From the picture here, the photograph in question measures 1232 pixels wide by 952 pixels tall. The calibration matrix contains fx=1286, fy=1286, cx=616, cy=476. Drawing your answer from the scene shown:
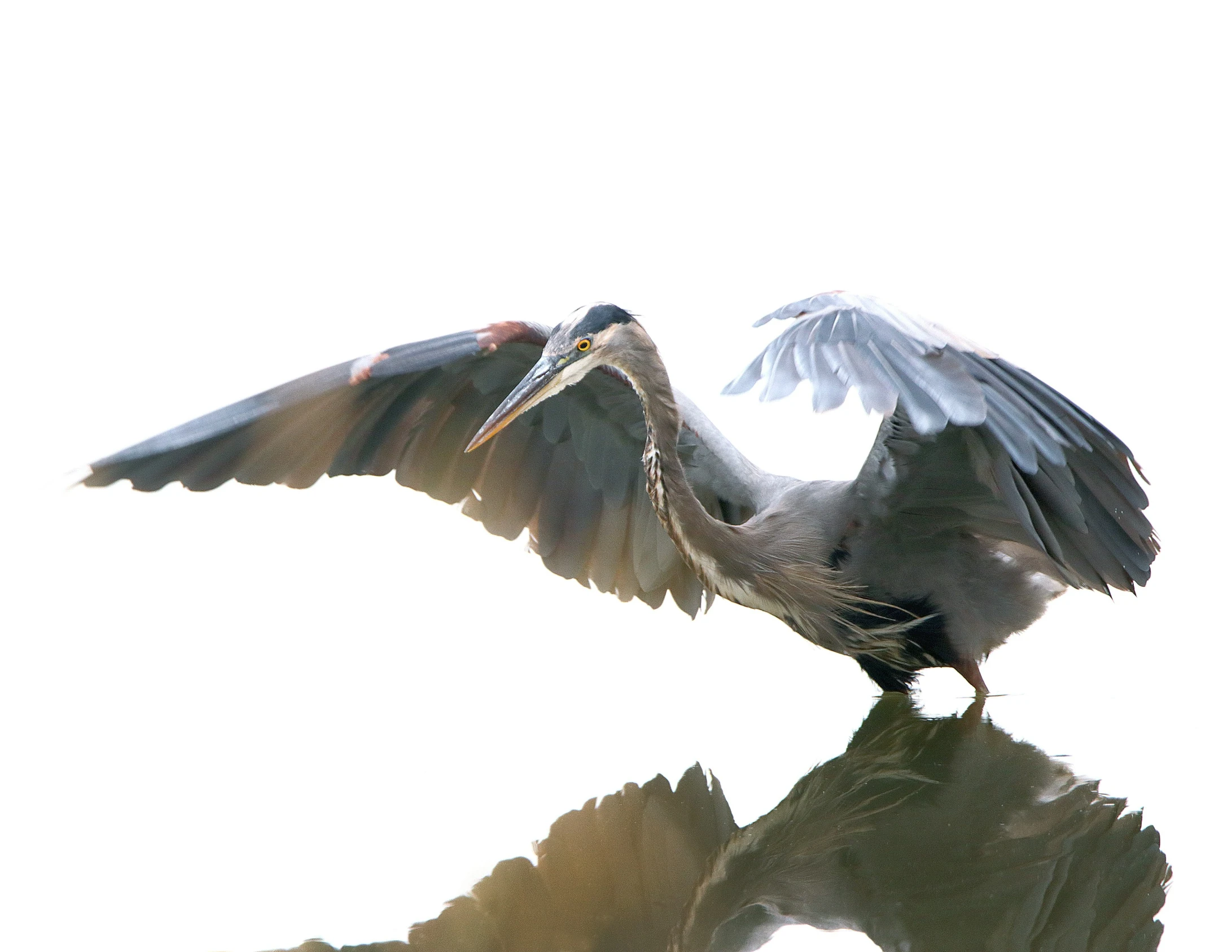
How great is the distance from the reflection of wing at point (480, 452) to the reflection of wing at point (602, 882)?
4.11 feet

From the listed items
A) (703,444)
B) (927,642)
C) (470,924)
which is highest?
(703,444)

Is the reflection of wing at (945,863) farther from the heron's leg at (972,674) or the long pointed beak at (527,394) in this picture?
the long pointed beak at (527,394)

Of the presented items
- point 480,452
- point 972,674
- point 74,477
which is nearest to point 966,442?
point 972,674

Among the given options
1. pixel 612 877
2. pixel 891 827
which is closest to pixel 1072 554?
pixel 891 827

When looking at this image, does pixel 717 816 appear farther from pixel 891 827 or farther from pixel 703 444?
pixel 703 444

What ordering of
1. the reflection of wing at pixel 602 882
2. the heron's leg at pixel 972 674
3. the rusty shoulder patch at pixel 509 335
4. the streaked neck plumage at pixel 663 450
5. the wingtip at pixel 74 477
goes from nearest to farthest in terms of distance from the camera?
the reflection of wing at pixel 602 882, the wingtip at pixel 74 477, the streaked neck plumage at pixel 663 450, the rusty shoulder patch at pixel 509 335, the heron's leg at pixel 972 674

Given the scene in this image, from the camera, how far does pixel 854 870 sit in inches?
116

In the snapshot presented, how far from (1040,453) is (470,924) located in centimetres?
180

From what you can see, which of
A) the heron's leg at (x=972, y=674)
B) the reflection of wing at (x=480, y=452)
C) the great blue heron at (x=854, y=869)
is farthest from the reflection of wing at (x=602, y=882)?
the reflection of wing at (x=480, y=452)

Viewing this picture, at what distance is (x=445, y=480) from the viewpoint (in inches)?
178

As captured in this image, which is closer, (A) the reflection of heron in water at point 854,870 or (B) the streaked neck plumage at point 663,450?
(A) the reflection of heron in water at point 854,870

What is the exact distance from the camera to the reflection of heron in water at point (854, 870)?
264 cm

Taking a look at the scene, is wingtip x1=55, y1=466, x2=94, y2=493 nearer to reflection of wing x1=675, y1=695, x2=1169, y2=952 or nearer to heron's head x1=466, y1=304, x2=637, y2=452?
heron's head x1=466, y1=304, x2=637, y2=452

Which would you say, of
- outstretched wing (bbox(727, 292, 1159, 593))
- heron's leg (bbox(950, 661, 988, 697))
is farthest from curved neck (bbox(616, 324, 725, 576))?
heron's leg (bbox(950, 661, 988, 697))
